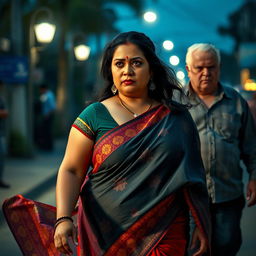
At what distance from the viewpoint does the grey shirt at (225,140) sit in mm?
5055

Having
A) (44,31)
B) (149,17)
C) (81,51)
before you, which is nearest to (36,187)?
(44,31)

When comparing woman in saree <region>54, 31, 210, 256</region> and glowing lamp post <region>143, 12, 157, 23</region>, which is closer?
woman in saree <region>54, 31, 210, 256</region>

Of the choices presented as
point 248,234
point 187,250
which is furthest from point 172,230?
point 248,234

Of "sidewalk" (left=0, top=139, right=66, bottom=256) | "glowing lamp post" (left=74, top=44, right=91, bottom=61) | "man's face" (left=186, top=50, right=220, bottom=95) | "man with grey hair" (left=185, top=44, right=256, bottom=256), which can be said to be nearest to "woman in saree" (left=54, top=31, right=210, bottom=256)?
"man with grey hair" (left=185, top=44, right=256, bottom=256)

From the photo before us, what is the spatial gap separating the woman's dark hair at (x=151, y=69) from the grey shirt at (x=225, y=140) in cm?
125

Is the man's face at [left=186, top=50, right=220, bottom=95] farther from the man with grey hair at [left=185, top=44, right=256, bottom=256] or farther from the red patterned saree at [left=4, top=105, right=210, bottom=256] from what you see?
the red patterned saree at [left=4, top=105, right=210, bottom=256]

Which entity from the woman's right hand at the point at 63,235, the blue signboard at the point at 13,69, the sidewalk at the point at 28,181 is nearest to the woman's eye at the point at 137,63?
the woman's right hand at the point at 63,235

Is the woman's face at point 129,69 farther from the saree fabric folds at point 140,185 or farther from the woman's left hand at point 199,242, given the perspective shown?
the woman's left hand at point 199,242

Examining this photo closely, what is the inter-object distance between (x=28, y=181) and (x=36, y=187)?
2.16 ft

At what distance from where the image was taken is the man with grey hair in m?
5.01

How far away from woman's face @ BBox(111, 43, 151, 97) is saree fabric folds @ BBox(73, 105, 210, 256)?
148 mm

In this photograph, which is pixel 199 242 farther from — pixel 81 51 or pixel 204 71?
pixel 81 51

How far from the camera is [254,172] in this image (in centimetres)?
529

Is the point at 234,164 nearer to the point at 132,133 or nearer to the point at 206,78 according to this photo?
the point at 206,78
